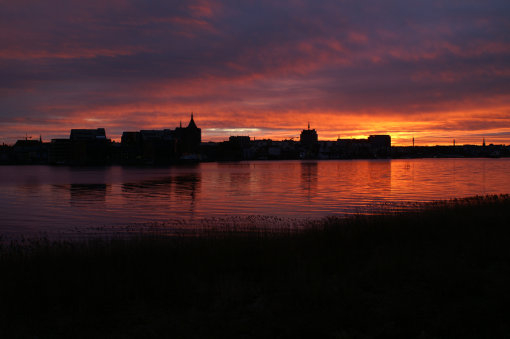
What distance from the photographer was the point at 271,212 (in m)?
38.8

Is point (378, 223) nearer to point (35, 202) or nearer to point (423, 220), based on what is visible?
point (423, 220)

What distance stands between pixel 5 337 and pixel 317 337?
6.97m

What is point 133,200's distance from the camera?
171 feet

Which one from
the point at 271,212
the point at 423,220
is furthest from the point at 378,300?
the point at 271,212

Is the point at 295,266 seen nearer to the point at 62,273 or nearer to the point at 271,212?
the point at 62,273

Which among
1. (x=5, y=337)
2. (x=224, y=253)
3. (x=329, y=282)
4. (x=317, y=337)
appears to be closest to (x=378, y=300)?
(x=329, y=282)

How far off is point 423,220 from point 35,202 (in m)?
48.0

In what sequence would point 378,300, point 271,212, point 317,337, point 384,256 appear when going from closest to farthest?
point 317,337 < point 378,300 < point 384,256 < point 271,212

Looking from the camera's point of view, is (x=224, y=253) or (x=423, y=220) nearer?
(x=224, y=253)

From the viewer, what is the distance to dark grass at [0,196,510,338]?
904cm

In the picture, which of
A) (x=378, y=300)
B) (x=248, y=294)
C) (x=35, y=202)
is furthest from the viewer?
(x=35, y=202)

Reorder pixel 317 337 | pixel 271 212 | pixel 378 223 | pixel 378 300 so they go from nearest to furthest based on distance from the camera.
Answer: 1. pixel 317 337
2. pixel 378 300
3. pixel 378 223
4. pixel 271 212

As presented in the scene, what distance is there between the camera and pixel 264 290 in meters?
11.5

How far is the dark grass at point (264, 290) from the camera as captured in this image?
9.04m
